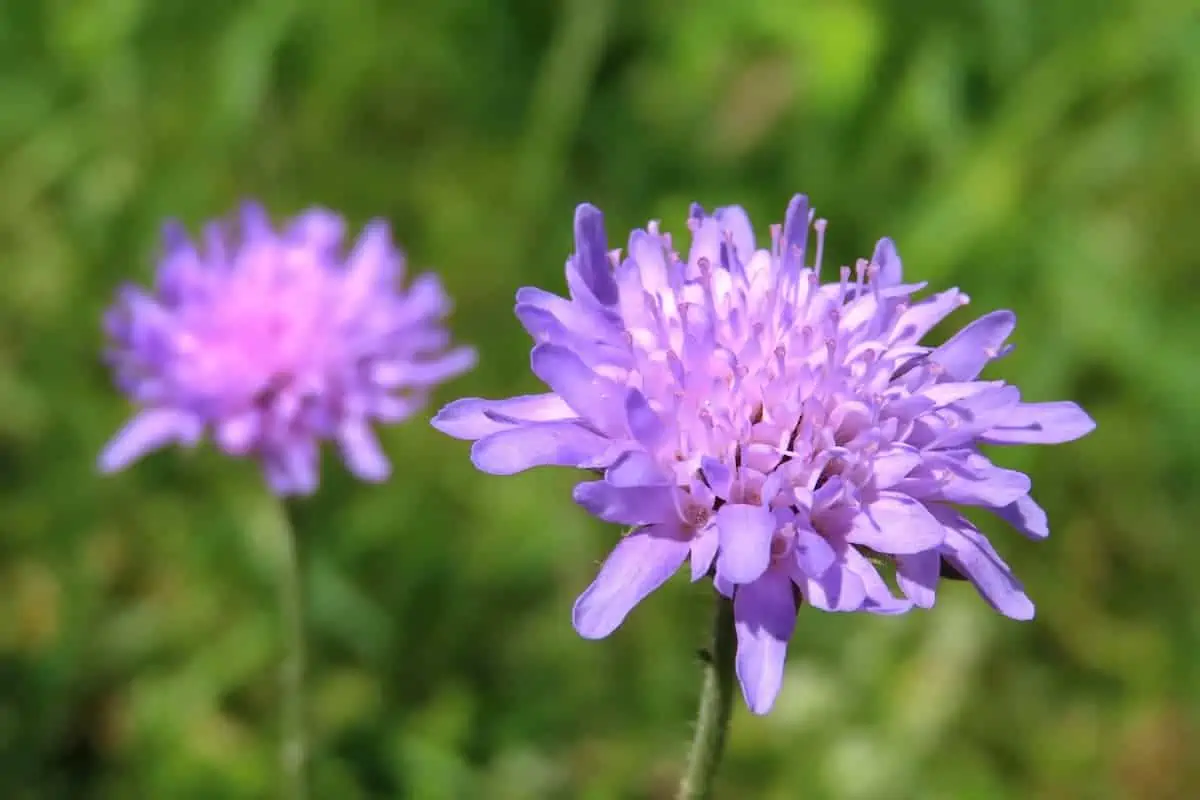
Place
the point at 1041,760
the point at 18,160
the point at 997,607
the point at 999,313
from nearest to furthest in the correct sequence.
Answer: the point at 997,607
the point at 999,313
the point at 1041,760
the point at 18,160

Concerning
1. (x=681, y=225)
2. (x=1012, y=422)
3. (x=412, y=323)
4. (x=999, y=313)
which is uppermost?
(x=681, y=225)

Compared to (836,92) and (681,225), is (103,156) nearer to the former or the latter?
(681,225)

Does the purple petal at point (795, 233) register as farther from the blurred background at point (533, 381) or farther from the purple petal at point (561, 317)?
the blurred background at point (533, 381)

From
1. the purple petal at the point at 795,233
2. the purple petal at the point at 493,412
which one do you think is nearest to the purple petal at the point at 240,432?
the purple petal at the point at 493,412

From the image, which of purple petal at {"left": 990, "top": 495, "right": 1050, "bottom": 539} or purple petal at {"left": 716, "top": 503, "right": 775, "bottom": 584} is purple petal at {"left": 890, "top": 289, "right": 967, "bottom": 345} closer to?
purple petal at {"left": 990, "top": 495, "right": 1050, "bottom": 539}

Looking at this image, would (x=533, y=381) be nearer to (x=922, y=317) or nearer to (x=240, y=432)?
(x=240, y=432)

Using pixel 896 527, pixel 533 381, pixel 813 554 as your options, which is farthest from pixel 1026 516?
pixel 533 381

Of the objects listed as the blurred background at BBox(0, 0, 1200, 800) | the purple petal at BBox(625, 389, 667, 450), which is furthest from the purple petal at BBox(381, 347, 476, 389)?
the purple petal at BBox(625, 389, 667, 450)

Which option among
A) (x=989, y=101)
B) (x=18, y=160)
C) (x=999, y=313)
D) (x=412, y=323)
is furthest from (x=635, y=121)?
(x=999, y=313)
